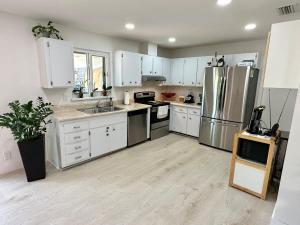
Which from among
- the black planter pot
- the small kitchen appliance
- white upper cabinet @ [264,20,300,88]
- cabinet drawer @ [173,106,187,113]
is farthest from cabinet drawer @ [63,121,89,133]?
the small kitchen appliance

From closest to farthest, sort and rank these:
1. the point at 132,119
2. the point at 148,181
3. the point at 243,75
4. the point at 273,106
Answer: the point at 148,181
the point at 273,106
the point at 243,75
the point at 132,119

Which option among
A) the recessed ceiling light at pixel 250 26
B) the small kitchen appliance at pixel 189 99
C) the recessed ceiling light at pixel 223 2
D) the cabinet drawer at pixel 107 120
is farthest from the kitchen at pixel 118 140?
the small kitchen appliance at pixel 189 99

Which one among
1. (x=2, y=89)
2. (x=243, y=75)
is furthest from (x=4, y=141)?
(x=243, y=75)

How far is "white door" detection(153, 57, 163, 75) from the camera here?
4699mm

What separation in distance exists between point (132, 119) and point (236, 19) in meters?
2.64

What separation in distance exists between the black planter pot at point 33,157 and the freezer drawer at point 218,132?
3.30 meters

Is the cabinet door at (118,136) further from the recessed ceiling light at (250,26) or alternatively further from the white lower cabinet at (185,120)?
the recessed ceiling light at (250,26)

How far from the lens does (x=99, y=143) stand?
10.8 feet

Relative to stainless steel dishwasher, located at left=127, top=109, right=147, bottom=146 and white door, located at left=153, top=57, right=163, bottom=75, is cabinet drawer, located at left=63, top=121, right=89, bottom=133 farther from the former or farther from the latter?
white door, located at left=153, top=57, right=163, bottom=75

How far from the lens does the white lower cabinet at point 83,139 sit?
2.82 meters

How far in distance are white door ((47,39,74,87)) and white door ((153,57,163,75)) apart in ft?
7.47

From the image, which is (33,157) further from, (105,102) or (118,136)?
(105,102)

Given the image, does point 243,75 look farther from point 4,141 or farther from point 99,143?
point 4,141

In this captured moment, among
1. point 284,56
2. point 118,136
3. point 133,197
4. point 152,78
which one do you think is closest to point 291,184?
point 284,56
